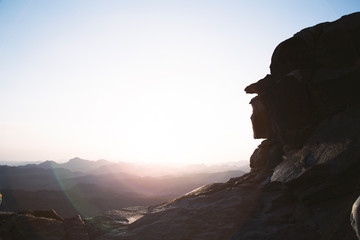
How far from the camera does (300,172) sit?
11336 mm

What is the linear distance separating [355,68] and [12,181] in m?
157

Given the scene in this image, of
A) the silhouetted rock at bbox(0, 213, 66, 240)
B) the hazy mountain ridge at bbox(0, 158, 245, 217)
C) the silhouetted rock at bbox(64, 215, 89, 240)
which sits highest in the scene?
the silhouetted rock at bbox(0, 213, 66, 240)

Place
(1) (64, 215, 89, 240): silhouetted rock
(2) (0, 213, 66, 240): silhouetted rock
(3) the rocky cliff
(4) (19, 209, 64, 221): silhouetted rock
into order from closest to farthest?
1. (3) the rocky cliff
2. (2) (0, 213, 66, 240): silhouetted rock
3. (1) (64, 215, 89, 240): silhouetted rock
4. (4) (19, 209, 64, 221): silhouetted rock

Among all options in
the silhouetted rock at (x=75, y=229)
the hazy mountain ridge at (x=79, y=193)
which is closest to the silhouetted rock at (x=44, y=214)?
the silhouetted rock at (x=75, y=229)

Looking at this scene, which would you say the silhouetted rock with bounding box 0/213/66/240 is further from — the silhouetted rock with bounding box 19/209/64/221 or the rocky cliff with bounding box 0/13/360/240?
the rocky cliff with bounding box 0/13/360/240

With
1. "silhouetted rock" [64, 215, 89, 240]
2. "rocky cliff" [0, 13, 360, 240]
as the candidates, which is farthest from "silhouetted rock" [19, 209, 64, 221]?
"rocky cliff" [0, 13, 360, 240]

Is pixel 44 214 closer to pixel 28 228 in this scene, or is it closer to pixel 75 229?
pixel 28 228

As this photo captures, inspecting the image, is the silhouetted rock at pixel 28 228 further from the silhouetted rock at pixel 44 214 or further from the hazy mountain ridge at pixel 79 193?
the hazy mountain ridge at pixel 79 193

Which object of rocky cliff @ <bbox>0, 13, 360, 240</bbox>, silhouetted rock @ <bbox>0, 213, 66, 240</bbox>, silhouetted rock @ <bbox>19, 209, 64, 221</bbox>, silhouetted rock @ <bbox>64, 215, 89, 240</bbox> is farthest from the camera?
silhouetted rock @ <bbox>19, 209, 64, 221</bbox>

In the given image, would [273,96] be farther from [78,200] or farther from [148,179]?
[148,179]

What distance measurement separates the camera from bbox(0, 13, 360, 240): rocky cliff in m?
9.67

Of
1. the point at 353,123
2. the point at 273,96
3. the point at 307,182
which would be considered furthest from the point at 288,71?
the point at 307,182

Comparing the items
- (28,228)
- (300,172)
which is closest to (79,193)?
(28,228)

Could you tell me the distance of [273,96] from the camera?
15648 mm
